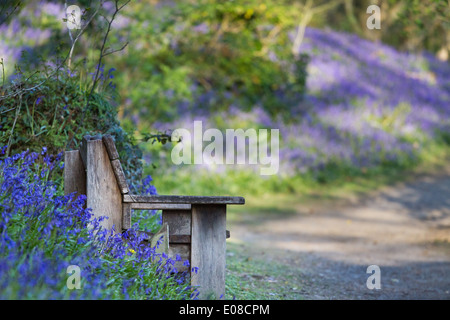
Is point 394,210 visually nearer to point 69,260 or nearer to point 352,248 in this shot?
point 352,248

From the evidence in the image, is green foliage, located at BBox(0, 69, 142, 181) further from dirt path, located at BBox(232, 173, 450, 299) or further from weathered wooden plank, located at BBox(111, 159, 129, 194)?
dirt path, located at BBox(232, 173, 450, 299)

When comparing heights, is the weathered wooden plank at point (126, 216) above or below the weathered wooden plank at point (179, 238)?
above

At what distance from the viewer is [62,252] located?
329cm

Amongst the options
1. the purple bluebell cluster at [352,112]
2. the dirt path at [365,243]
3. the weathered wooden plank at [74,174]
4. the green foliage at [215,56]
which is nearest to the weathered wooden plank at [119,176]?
the weathered wooden plank at [74,174]

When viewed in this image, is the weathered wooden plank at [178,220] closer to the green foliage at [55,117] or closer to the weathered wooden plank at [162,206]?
the weathered wooden plank at [162,206]

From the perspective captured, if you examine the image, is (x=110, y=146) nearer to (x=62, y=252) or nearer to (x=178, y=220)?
(x=178, y=220)

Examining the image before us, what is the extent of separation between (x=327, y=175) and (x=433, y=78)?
914 centimetres

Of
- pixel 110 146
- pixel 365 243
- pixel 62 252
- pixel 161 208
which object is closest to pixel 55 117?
A: pixel 110 146

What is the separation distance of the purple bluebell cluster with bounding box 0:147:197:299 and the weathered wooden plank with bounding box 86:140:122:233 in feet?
0.27

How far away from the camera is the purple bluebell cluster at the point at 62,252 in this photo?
9.39ft

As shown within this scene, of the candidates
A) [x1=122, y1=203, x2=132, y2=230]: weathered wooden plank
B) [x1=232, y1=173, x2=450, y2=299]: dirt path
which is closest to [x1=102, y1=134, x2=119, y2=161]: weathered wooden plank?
[x1=122, y1=203, x2=132, y2=230]: weathered wooden plank

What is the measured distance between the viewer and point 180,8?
12328 mm

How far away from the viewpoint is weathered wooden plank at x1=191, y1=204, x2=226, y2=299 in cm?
380

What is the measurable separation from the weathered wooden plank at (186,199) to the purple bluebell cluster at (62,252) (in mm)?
241
